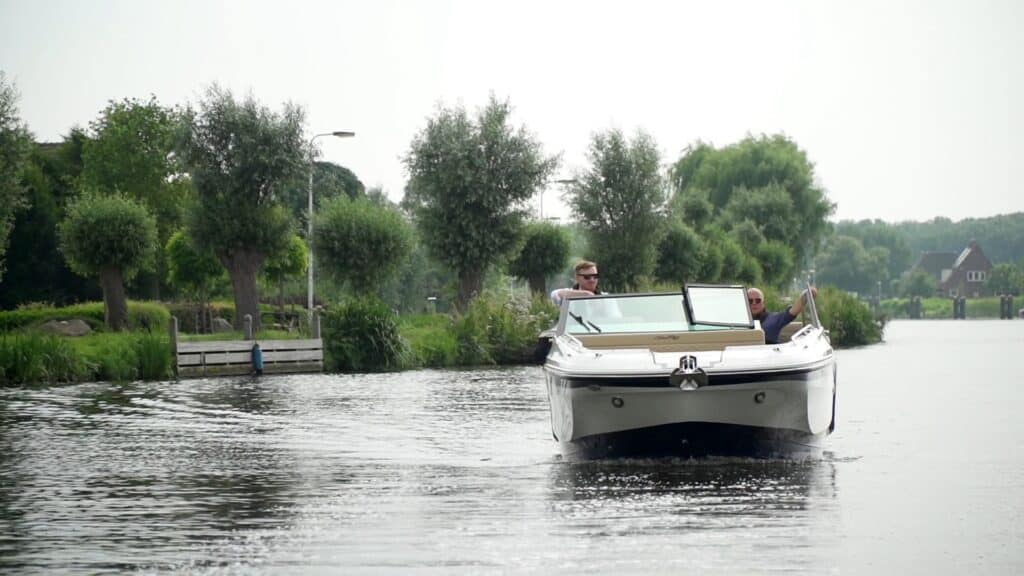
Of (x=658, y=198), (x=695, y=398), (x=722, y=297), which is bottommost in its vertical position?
(x=695, y=398)

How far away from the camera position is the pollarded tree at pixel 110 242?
135 feet

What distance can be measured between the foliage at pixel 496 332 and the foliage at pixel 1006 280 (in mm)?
142515

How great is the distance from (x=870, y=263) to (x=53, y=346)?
558 feet

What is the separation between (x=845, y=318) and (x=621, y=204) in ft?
34.5

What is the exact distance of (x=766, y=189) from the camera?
247 ft

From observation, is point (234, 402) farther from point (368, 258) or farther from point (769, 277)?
point (769, 277)

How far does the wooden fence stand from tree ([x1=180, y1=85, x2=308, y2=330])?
6741mm

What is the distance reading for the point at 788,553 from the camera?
8.69 m

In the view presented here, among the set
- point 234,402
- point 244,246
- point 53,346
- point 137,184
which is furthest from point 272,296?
point 234,402

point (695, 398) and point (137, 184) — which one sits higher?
point (137, 184)

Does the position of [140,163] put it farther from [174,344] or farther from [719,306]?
[719,306]

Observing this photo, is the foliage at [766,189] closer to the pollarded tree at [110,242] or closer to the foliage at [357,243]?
the foliage at [357,243]

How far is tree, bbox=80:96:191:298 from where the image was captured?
62.9 meters

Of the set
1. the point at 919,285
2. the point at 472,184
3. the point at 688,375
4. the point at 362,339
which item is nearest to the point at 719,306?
the point at 688,375
